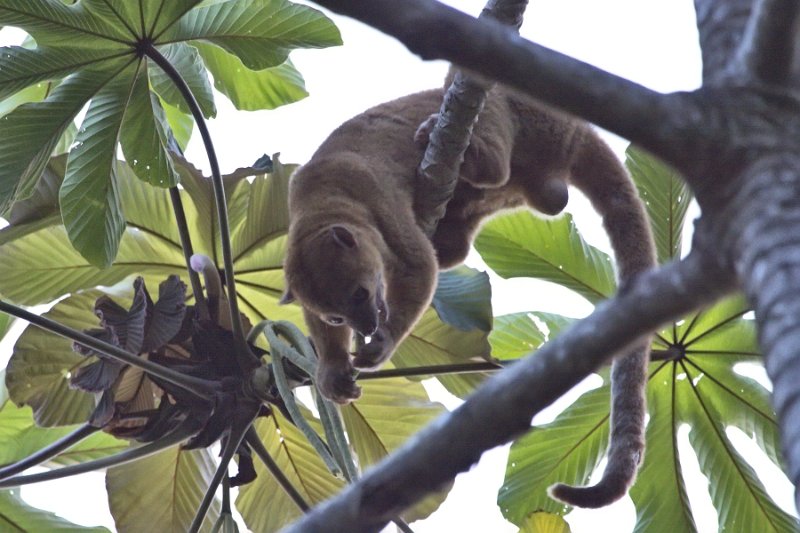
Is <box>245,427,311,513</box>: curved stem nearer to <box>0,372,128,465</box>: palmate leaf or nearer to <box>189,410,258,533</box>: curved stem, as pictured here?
<box>189,410,258,533</box>: curved stem

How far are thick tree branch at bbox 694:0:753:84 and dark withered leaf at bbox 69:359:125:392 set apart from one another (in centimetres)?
242

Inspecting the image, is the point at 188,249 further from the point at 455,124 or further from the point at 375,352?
the point at 455,124

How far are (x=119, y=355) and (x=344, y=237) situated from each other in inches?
38.0

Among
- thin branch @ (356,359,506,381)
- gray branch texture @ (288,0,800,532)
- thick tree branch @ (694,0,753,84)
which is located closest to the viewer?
gray branch texture @ (288,0,800,532)

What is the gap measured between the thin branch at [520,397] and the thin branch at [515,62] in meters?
0.18

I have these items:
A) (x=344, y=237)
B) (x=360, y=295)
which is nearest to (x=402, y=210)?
(x=344, y=237)

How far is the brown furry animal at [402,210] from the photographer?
3588mm

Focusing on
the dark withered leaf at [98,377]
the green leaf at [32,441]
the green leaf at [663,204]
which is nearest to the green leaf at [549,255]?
the green leaf at [663,204]

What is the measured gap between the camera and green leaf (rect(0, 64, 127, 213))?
336 centimetres

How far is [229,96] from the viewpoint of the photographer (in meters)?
4.39

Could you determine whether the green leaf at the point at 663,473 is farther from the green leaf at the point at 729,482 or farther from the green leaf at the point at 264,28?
the green leaf at the point at 264,28

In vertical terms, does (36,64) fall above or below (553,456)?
above

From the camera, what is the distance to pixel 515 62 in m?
1.13

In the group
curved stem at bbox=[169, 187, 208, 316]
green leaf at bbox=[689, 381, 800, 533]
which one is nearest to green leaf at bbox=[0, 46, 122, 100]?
curved stem at bbox=[169, 187, 208, 316]
